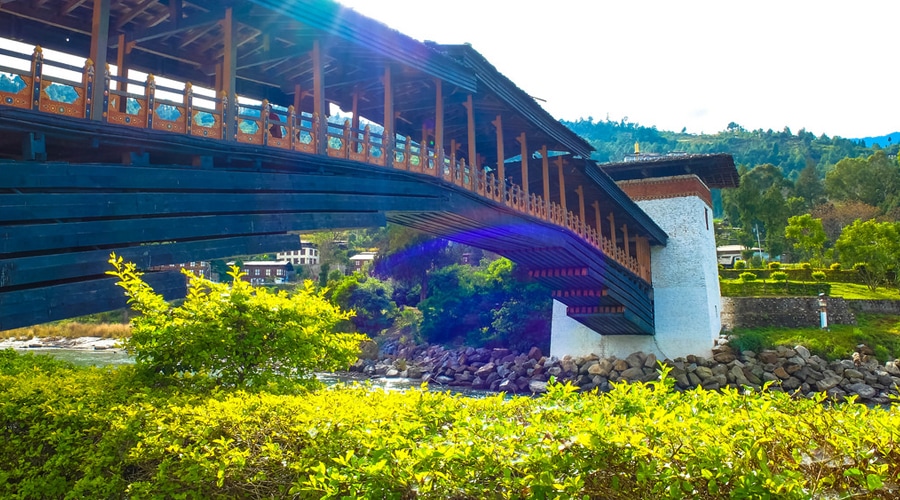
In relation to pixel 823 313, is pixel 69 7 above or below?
above

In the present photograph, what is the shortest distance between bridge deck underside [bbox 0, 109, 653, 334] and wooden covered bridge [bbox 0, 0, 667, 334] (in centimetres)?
2

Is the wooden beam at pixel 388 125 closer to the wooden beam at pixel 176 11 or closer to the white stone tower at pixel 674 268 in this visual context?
the wooden beam at pixel 176 11

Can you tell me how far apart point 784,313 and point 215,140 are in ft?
82.2

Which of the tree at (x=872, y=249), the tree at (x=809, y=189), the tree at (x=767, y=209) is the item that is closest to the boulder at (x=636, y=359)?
the tree at (x=872, y=249)

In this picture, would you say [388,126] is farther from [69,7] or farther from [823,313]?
[823,313]

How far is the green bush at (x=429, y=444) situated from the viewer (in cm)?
256

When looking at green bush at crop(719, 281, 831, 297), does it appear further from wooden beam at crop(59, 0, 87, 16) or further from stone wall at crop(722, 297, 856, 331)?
wooden beam at crop(59, 0, 87, 16)

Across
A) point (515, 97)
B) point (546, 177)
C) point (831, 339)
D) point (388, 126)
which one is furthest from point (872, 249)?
point (388, 126)

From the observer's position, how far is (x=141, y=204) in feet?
20.7

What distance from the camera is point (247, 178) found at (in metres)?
7.54

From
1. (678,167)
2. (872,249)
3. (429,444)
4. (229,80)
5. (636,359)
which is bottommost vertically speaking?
(636,359)

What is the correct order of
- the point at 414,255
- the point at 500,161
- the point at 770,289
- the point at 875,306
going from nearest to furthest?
the point at 500,161
the point at 875,306
the point at 770,289
the point at 414,255

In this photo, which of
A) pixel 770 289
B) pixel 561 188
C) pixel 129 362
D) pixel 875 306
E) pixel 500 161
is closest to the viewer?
pixel 500 161

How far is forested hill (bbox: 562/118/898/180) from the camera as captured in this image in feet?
272
